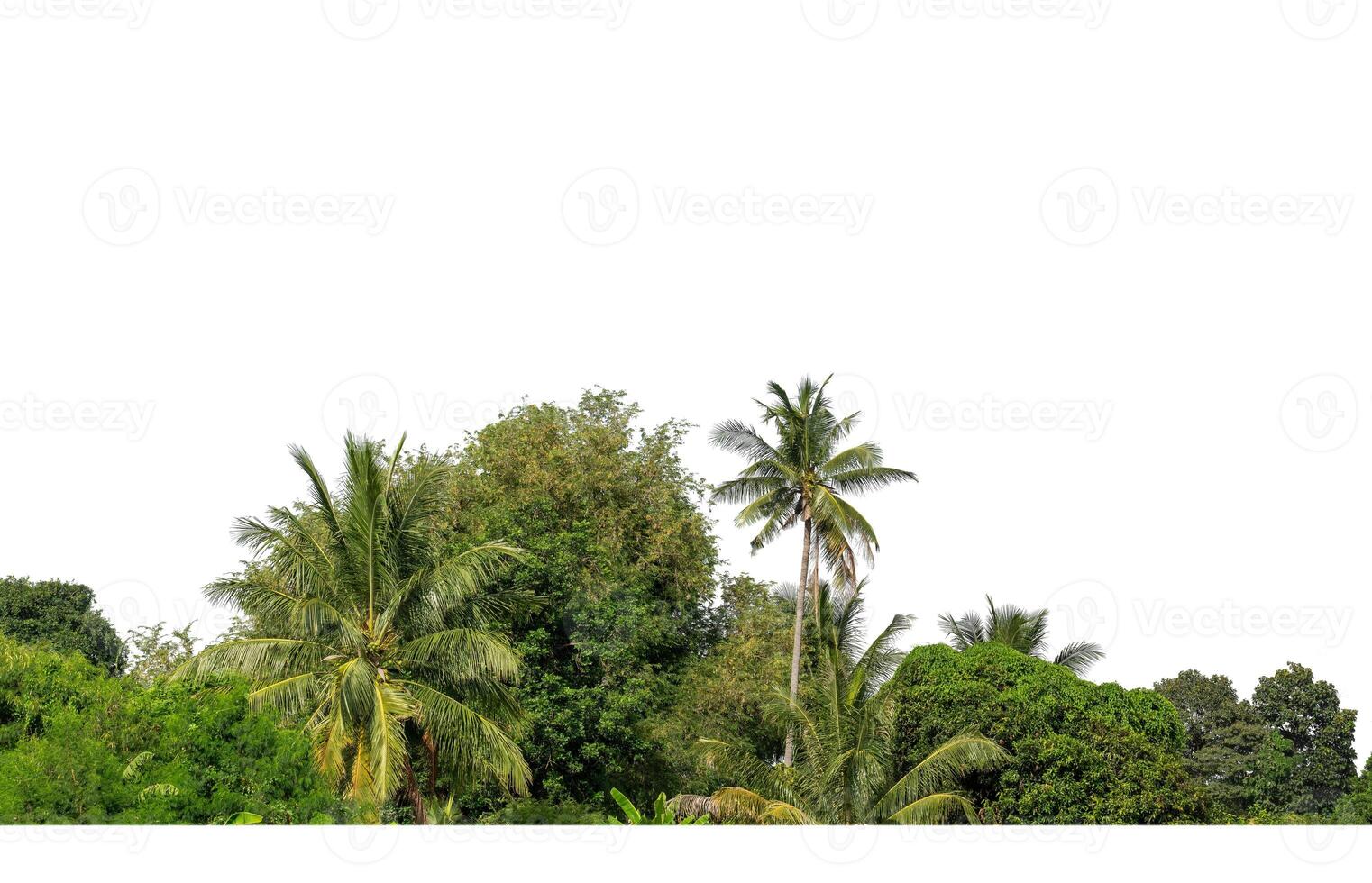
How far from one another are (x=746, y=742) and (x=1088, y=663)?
37.4 feet

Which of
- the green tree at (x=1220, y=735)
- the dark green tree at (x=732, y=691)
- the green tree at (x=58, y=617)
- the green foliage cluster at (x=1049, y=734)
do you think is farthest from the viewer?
the green tree at (x=58, y=617)

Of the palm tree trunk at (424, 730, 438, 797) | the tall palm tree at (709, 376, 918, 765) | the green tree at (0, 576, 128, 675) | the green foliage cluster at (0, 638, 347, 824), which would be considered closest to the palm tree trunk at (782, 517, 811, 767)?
the tall palm tree at (709, 376, 918, 765)

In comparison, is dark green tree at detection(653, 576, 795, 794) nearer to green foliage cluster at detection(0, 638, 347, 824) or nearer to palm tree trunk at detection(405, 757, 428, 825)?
palm tree trunk at detection(405, 757, 428, 825)

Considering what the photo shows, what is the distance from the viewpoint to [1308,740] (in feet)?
121

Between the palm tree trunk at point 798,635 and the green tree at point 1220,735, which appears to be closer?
the palm tree trunk at point 798,635

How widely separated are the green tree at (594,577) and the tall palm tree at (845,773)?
9.43ft

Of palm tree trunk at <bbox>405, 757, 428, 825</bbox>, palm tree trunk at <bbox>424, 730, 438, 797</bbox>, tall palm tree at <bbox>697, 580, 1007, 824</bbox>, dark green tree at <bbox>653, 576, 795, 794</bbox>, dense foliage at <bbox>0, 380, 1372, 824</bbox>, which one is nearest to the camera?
dense foliage at <bbox>0, 380, 1372, 824</bbox>

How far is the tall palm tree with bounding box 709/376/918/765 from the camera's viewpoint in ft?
90.8

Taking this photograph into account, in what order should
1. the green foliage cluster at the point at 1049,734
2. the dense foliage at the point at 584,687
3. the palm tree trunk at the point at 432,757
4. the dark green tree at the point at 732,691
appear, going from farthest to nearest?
the dark green tree at the point at 732,691, the green foliage cluster at the point at 1049,734, the palm tree trunk at the point at 432,757, the dense foliage at the point at 584,687

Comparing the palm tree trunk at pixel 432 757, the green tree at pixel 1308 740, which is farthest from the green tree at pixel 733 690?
the green tree at pixel 1308 740

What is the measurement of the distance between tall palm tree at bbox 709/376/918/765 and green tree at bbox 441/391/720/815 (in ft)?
4.46

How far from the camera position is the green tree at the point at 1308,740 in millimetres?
35406

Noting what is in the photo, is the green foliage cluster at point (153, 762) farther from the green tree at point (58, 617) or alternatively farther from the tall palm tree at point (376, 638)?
the green tree at point (58, 617)
